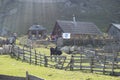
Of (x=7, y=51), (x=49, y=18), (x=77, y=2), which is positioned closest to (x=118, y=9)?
(x=77, y=2)

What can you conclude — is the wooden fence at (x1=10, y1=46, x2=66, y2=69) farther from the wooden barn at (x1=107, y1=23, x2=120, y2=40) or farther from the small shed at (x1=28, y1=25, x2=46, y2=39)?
the wooden barn at (x1=107, y1=23, x2=120, y2=40)

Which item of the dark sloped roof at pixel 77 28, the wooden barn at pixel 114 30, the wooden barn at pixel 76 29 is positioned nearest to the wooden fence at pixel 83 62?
the wooden barn at pixel 76 29

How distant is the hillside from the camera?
108688mm

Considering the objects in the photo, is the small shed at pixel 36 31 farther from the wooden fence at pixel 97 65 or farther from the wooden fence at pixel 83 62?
the wooden fence at pixel 97 65

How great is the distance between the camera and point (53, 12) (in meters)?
119

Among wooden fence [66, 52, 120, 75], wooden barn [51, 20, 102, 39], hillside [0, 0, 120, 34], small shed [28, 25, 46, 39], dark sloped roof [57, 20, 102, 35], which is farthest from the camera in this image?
hillside [0, 0, 120, 34]

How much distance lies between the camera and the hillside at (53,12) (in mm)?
108688

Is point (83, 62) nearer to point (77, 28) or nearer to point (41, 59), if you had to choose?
point (41, 59)

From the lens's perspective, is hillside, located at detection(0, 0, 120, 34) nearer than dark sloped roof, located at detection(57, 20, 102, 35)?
No

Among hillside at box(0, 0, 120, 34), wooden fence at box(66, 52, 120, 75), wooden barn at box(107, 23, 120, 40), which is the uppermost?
hillside at box(0, 0, 120, 34)

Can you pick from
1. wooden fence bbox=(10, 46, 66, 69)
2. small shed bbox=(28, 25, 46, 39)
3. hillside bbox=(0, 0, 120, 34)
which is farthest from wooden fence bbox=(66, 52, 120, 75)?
hillside bbox=(0, 0, 120, 34)

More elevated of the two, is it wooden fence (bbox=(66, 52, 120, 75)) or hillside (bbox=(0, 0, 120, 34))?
hillside (bbox=(0, 0, 120, 34))

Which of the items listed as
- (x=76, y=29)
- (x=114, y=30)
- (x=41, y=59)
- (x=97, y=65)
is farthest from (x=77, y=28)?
(x=97, y=65)

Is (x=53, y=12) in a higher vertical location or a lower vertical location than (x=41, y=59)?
higher
